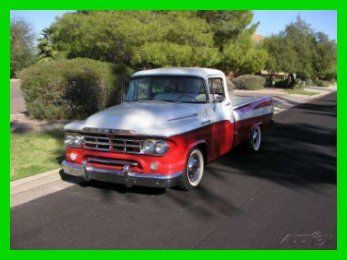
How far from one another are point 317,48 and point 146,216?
39248mm

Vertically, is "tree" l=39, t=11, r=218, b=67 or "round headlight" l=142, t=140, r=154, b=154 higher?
"tree" l=39, t=11, r=218, b=67

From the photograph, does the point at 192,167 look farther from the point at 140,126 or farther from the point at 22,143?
the point at 22,143

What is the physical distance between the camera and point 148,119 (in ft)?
19.3

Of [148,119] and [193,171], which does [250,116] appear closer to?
[193,171]

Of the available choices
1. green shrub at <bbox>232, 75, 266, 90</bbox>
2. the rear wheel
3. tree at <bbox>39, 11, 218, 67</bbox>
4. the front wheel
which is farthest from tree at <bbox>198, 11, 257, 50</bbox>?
the front wheel

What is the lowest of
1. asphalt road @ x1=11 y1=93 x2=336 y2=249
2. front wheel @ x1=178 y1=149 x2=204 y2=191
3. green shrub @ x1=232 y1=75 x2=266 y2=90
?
asphalt road @ x1=11 y1=93 x2=336 y2=249

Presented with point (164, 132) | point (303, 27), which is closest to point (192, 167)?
point (164, 132)

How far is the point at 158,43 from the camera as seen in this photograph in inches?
626

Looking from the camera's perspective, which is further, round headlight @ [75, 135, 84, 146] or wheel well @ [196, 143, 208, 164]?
wheel well @ [196, 143, 208, 164]

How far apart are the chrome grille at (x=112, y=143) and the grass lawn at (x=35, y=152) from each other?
1.48 metres

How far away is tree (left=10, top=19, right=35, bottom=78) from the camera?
168 ft

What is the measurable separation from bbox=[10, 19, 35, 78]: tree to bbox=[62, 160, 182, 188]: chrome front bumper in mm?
48985

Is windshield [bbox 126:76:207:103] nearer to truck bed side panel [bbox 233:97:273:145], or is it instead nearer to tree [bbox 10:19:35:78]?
truck bed side panel [bbox 233:97:273:145]

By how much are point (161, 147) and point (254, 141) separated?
3.87 metres
